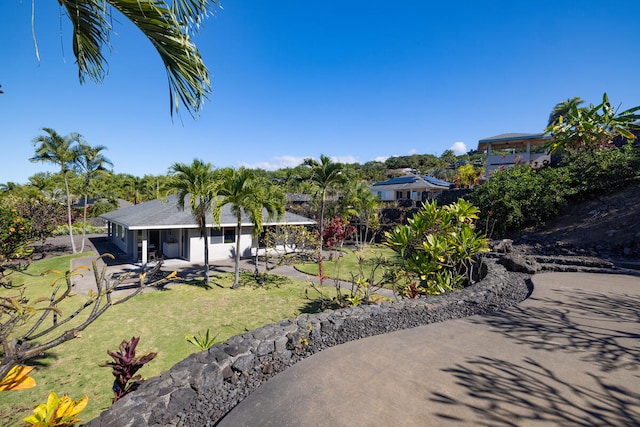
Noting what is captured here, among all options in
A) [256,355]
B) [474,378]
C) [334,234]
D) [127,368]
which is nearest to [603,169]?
[334,234]

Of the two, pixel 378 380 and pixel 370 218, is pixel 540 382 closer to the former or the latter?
pixel 378 380

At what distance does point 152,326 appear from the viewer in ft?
27.3

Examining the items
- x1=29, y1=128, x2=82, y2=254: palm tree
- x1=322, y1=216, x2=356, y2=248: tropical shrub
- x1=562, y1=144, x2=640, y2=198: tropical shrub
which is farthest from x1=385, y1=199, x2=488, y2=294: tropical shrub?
x1=29, y1=128, x2=82, y2=254: palm tree

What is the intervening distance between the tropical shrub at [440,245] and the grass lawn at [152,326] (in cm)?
355

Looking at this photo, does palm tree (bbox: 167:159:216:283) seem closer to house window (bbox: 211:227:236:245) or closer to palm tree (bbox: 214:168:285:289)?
palm tree (bbox: 214:168:285:289)

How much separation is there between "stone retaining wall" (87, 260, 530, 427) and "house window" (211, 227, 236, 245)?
13.0 metres

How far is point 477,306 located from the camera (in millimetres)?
6387

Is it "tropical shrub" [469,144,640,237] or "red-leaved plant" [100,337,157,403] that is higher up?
"tropical shrub" [469,144,640,237]

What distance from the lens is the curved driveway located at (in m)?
3.27

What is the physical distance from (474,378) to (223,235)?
15632 mm

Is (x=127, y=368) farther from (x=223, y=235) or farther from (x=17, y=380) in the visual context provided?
(x=223, y=235)

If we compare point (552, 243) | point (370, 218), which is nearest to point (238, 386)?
point (552, 243)

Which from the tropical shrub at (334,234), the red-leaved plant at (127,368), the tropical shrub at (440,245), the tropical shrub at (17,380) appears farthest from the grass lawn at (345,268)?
the tropical shrub at (17,380)

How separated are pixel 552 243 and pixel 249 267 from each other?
13.2 m
